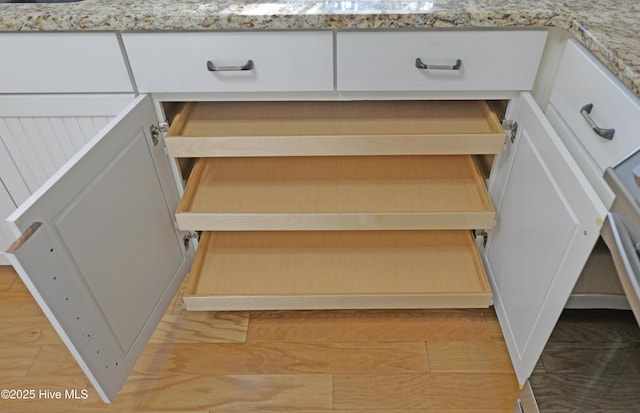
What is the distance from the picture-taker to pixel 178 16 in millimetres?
1005

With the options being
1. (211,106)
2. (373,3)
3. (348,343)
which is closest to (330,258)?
(348,343)

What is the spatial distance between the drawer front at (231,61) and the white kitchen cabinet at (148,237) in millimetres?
45

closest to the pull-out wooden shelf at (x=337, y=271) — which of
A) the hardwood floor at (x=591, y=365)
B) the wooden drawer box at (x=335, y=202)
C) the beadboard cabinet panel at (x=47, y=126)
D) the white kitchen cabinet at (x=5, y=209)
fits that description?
the wooden drawer box at (x=335, y=202)

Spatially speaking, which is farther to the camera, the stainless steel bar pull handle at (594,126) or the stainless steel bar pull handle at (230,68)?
the stainless steel bar pull handle at (230,68)

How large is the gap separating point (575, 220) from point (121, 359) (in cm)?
100

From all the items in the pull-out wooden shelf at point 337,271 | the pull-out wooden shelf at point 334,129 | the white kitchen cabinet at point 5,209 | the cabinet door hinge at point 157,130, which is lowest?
the pull-out wooden shelf at point 337,271

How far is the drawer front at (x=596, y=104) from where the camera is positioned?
0.80 m

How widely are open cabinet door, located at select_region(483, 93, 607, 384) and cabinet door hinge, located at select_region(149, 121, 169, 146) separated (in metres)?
0.87

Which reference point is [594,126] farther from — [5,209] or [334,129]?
[5,209]

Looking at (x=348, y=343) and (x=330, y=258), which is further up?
(x=330, y=258)

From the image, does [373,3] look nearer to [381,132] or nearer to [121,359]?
[381,132]

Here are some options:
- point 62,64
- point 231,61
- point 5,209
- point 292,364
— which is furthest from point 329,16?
point 5,209

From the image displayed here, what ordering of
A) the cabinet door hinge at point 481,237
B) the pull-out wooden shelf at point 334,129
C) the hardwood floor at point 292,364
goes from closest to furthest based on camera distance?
the pull-out wooden shelf at point 334,129 < the hardwood floor at point 292,364 < the cabinet door hinge at point 481,237

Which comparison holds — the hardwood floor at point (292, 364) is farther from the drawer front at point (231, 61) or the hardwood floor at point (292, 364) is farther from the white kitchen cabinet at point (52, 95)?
the drawer front at point (231, 61)
